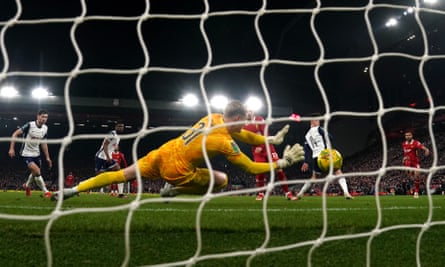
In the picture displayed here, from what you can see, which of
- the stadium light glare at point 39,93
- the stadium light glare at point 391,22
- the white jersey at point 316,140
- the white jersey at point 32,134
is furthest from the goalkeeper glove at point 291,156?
the stadium light glare at point 391,22

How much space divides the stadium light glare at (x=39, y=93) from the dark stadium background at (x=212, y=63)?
0.53 m

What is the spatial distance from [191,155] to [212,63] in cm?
1956

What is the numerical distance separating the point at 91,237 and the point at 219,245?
103cm

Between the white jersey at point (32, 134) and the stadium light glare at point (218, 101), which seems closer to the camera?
the white jersey at point (32, 134)

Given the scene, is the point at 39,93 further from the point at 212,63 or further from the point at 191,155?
the point at 191,155

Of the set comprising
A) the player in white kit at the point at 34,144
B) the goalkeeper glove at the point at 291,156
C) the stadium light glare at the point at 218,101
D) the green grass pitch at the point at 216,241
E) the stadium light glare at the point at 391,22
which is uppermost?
the stadium light glare at the point at 391,22

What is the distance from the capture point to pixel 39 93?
2233 cm

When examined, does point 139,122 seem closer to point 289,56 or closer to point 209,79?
point 209,79

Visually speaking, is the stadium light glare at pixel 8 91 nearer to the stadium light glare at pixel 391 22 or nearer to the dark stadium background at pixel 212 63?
the dark stadium background at pixel 212 63

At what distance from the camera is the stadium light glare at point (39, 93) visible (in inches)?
867

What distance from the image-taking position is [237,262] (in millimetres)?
2646

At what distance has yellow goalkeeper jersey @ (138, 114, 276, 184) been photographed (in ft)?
11.7

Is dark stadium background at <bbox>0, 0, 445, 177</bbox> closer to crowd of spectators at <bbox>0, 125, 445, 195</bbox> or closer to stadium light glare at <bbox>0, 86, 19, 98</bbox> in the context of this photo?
stadium light glare at <bbox>0, 86, 19, 98</bbox>

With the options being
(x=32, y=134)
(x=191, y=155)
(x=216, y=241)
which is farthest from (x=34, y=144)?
(x=216, y=241)
